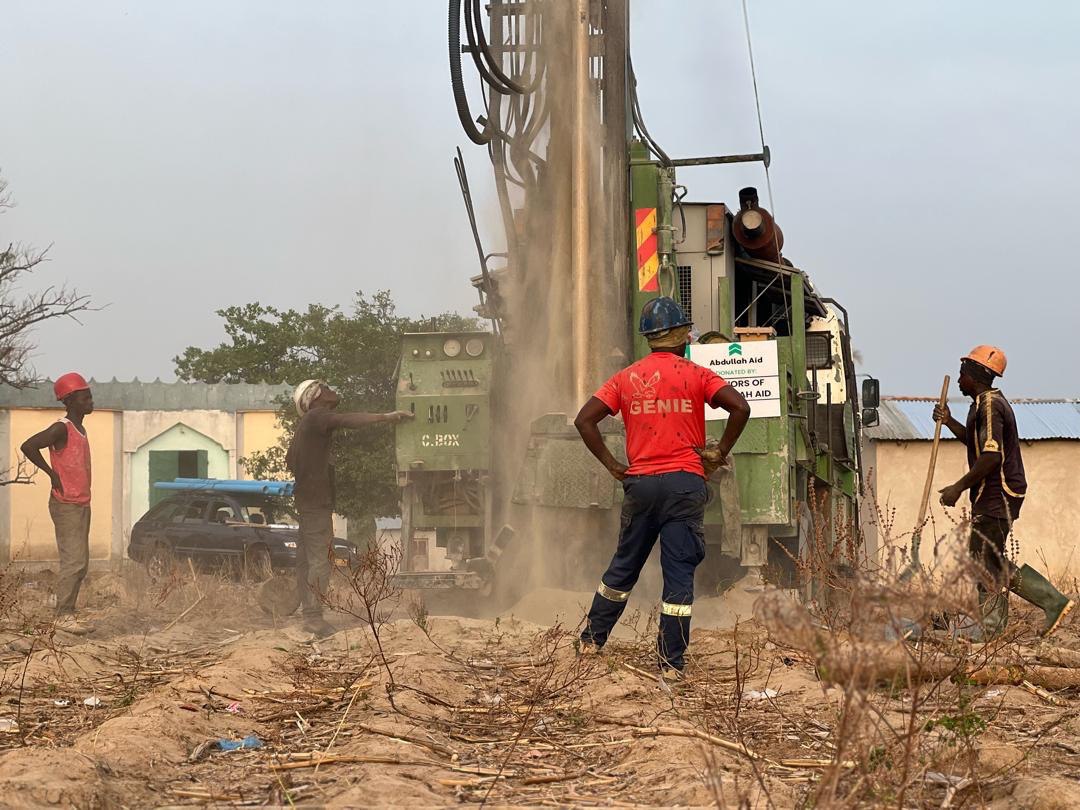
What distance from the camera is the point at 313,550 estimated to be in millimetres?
9469

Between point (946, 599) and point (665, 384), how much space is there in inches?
130

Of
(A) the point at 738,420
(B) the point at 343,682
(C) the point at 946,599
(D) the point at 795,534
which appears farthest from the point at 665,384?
(C) the point at 946,599

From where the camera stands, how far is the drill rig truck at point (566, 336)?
827 cm

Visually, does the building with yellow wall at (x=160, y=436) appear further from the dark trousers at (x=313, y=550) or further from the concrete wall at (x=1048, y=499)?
the dark trousers at (x=313, y=550)

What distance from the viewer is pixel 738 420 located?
20.2ft

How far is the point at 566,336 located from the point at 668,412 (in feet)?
9.58

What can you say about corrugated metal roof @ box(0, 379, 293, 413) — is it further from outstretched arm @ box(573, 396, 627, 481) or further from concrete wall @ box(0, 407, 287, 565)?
outstretched arm @ box(573, 396, 627, 481)

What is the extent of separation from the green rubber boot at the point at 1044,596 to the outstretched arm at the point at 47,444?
6.46 meters

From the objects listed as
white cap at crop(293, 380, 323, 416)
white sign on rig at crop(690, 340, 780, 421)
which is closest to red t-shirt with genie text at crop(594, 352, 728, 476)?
white sign on rig at crop(690, 340, 780, 421)

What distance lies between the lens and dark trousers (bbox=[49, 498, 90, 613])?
9.49m

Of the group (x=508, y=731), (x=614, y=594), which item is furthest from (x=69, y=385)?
(x=508, y=731)

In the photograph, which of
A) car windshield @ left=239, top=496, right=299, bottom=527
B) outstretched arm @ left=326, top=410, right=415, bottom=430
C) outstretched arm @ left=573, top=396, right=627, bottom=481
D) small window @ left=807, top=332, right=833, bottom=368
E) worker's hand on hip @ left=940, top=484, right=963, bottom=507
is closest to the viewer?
outstretched arm @ left=573, top=396, right=627, bottom=481

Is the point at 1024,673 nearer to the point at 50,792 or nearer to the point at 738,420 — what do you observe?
the point at 738,420

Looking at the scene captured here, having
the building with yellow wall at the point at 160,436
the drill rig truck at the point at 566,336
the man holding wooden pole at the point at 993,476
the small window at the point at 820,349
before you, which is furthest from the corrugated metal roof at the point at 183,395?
the man holding wooden pole at the point at 993,476
